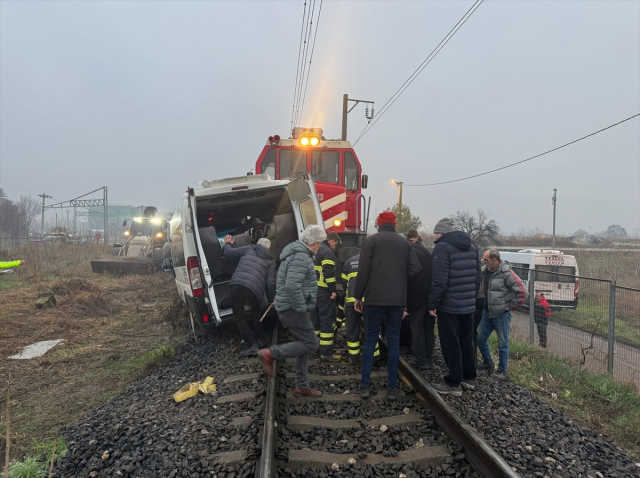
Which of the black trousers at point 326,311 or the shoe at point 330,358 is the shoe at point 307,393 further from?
the black trousers at point 326,311

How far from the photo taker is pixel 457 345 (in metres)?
4.48

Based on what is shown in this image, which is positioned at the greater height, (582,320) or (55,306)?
(582,320)

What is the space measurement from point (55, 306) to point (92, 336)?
10.6 ft

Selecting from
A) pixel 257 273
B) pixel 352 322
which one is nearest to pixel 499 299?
pixel 352 322

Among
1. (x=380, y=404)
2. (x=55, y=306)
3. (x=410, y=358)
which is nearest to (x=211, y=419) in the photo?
(x=380, y=404)

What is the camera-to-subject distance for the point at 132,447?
11.1 feet

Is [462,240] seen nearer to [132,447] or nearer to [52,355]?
[132,447]

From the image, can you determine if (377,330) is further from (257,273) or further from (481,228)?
(481,228)

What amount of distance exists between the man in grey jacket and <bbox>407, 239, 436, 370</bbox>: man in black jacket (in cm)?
93

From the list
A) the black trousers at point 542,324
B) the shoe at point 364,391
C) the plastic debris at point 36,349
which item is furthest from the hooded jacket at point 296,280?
the plastic debris at point 36,349

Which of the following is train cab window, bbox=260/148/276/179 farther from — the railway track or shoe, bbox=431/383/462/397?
shoe, bbox=431/383/462/397

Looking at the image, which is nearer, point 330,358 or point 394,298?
point 394,298

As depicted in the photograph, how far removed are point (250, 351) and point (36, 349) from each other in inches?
179

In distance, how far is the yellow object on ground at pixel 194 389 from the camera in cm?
445
